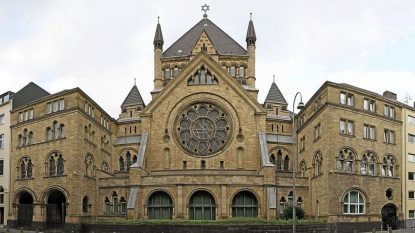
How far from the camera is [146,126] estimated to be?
7156 cm

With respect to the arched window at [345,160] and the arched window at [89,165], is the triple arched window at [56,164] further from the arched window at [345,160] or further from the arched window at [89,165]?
the arched window at [345,160]

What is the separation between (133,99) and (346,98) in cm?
3802

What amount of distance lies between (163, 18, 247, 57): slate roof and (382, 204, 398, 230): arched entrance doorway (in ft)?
107

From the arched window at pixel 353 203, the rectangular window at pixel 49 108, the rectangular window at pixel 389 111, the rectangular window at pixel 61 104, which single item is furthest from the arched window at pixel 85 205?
the rectangular window at pixel 389 111

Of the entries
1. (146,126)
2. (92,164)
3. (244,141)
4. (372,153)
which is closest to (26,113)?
(92,164)

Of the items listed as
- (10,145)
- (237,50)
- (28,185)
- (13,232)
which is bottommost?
(13,232)

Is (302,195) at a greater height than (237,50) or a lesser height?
lesser

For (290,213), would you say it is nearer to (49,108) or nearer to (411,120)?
(411,120)

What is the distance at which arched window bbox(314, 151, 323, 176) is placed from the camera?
5988 cm

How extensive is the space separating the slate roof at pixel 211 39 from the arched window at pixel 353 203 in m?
32.8

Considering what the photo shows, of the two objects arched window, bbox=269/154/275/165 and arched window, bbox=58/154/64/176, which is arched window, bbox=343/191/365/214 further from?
arched window, bbox=58/154/64/176

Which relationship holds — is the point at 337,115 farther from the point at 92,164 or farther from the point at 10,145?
the point at 10,145

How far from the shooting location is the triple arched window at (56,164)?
202 ft

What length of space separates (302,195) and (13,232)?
100.0ft
